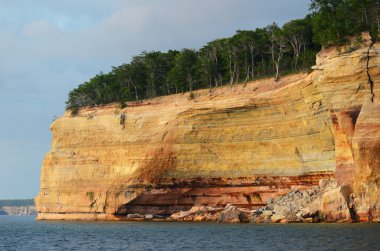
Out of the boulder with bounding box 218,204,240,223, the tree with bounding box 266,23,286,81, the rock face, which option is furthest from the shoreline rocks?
the tree with bounding box 266,23,286,81

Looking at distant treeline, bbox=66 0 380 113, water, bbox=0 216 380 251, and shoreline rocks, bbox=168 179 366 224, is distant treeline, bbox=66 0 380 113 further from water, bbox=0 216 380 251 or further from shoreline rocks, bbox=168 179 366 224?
water, bbox=0 216 380 251

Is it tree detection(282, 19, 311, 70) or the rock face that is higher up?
tree detection(282, 19, 311, 70)

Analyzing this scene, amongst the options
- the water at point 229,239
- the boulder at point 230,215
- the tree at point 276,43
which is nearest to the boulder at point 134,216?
the boulder at point 230,215

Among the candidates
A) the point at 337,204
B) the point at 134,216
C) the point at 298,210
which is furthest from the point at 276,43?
the point at 337,204

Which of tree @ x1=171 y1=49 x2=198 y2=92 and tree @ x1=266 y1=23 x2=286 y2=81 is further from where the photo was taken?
tree @ x1=171 y1=49 x2=198 y2=92

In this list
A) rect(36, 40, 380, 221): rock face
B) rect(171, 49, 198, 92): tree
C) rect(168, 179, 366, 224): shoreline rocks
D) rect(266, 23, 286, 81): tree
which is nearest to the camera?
rect(168, 179, 366, 224): shoreline rocks

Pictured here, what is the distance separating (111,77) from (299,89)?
96.0ft

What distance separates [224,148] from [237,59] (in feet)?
33.3

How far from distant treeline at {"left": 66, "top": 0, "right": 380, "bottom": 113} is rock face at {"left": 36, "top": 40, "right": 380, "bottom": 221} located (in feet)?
10.0

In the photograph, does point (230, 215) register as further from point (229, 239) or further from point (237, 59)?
point (237, 59)

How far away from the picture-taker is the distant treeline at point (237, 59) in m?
44.8

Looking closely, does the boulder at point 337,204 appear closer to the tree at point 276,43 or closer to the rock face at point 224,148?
the rock face at point 224,148

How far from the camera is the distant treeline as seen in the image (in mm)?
44750

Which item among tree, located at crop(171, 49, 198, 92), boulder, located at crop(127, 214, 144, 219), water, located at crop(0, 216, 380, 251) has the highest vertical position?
tree, located at crop(171, 49, 198, 92)
